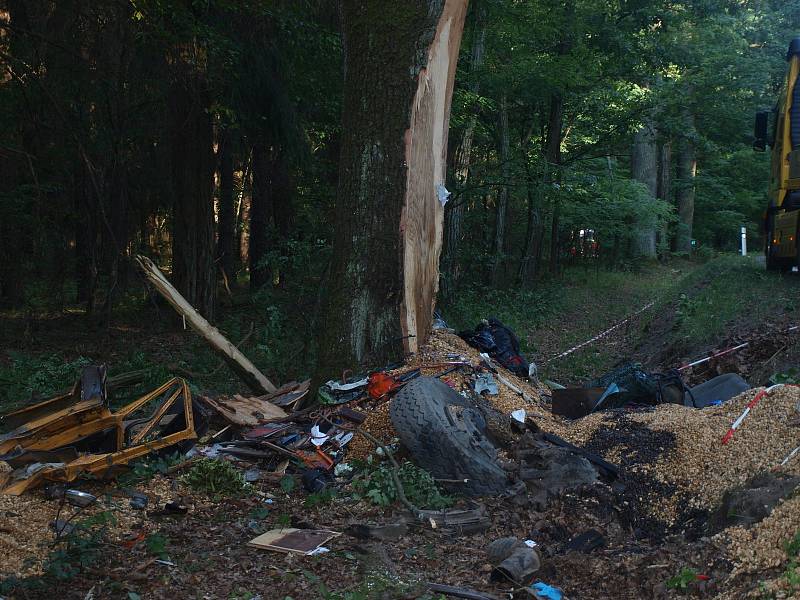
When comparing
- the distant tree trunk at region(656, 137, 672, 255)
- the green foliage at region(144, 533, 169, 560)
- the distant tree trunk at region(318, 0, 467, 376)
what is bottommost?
the green foliage at region(144, 533, 169, 560)

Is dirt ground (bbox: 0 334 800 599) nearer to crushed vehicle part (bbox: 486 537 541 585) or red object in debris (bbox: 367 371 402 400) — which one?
crushed vehicle part (bbox: 486 537 541 585)

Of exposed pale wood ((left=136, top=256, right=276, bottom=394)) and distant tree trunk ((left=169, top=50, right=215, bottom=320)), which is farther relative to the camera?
distant tree trunk ((left=169, top=50, right=215, bottom=320))

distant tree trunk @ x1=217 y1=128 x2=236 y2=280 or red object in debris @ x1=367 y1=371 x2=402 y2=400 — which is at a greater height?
distant tree trunk @ x1=217 y1=128 x2=236 y2=280

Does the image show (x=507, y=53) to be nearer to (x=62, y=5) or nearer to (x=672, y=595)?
(x=62, y=5)

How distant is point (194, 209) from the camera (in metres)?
14.8

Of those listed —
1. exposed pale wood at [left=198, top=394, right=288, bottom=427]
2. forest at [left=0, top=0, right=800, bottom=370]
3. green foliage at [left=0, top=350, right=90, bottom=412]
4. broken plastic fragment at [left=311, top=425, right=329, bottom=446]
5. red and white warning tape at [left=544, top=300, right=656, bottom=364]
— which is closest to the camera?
broken plastic fragment at [left=311, top=425, right=329, bottom=446]

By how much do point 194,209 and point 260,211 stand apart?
421cm

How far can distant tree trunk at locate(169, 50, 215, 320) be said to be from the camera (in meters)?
14.5

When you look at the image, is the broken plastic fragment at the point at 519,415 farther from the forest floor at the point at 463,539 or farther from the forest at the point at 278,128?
the forest at the point at 278,128

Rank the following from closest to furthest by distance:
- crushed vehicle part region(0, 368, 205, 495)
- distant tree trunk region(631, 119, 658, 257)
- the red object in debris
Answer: crushed vehicle part region(0, 368, 205, 495)
the red object in debris
distant tree trunk region(631, 119, 658, 257)

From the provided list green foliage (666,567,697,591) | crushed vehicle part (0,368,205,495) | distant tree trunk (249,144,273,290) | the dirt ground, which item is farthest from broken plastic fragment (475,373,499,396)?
distant tree trunk (249,144,273,290)

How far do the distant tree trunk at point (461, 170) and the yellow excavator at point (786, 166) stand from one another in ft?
19.6

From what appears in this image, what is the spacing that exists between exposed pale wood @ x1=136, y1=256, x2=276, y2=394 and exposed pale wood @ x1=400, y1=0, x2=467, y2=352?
1852mm

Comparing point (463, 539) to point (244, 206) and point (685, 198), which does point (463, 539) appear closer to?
point (244, 206)
